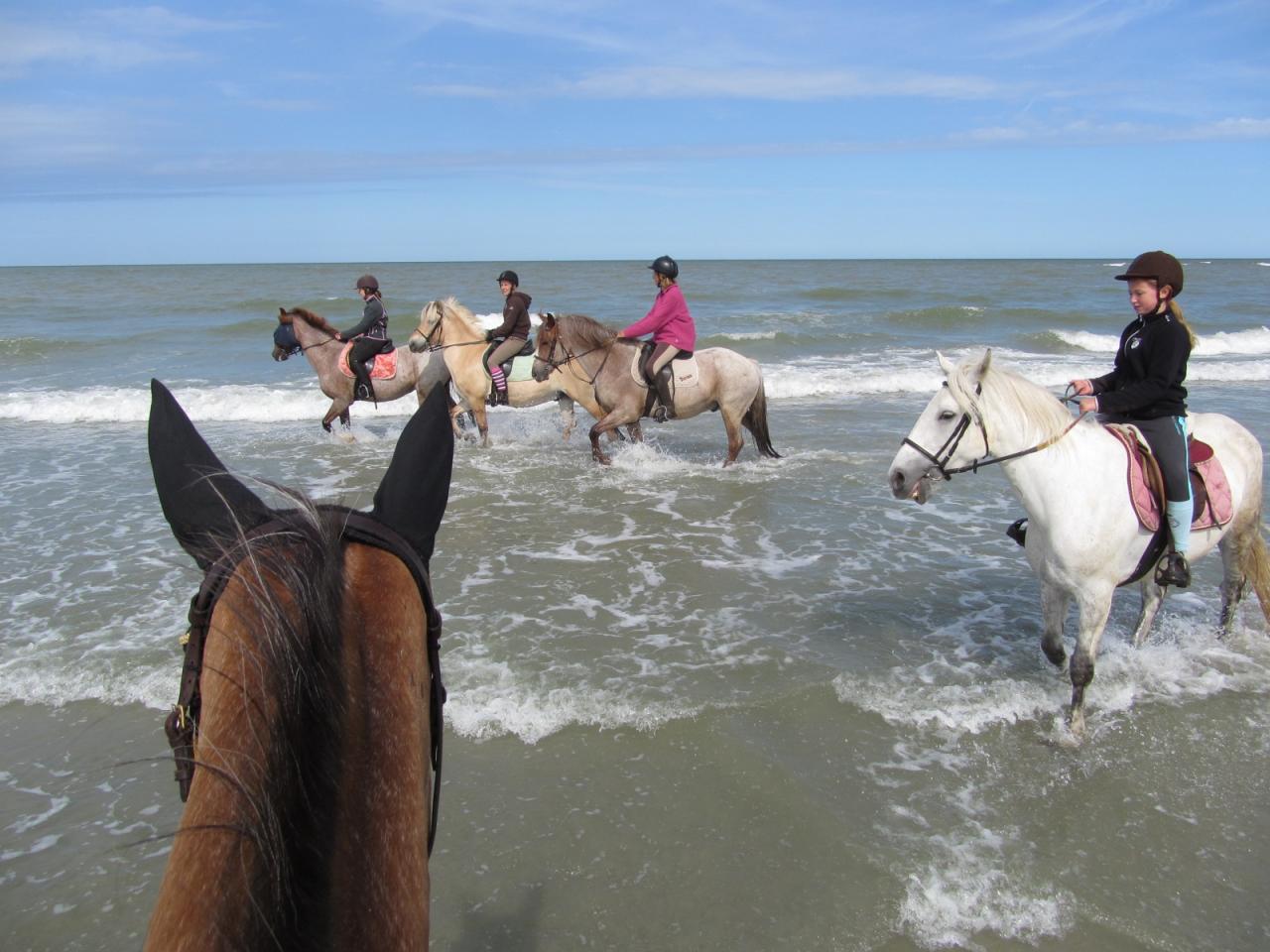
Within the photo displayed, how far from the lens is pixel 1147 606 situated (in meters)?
5.18

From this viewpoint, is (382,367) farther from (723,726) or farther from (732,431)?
(723,726)

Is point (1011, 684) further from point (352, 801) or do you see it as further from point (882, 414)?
point (882, 414)

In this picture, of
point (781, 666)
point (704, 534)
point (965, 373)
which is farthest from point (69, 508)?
point (965, 373)

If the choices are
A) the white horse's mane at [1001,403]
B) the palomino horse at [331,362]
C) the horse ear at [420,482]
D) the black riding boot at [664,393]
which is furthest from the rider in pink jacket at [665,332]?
the horse ear at [420,482]

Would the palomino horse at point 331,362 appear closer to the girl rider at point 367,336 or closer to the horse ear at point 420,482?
the girl rider at point 367,336

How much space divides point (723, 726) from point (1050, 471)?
208 cm

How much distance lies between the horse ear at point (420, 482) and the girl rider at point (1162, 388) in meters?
3.85

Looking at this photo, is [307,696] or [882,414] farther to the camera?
[882,414]

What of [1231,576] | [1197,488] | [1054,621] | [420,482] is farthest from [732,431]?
[420,482]

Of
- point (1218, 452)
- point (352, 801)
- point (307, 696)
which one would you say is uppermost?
point (307, 696)

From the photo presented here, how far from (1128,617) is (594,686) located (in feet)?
12.1

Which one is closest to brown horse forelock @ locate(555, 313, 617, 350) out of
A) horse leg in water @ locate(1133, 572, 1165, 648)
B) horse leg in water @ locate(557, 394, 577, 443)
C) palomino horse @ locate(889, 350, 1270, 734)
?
horse leg in water @ locate(557, 394, 577, 443)

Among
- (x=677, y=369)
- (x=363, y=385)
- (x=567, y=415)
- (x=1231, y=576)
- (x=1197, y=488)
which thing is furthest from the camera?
(x=567, y=415)

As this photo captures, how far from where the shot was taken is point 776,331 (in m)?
24.8
